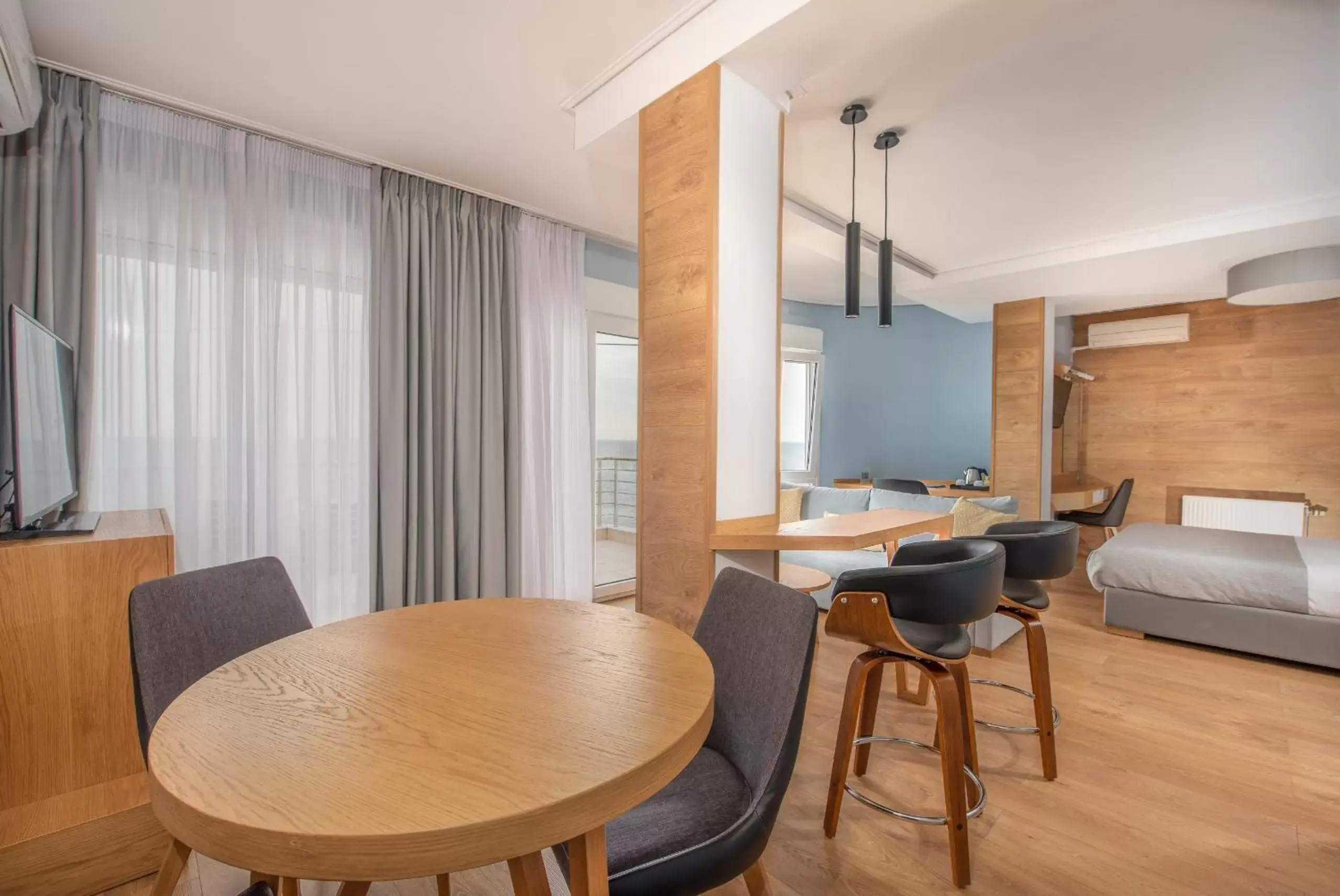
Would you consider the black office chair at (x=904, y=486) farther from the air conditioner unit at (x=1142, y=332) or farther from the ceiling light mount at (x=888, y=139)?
the air conditioner unit at (x=1142, y=332)

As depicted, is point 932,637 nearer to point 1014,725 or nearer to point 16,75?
point 1014,725

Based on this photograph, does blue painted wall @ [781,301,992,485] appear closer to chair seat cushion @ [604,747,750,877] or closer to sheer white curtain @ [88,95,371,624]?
sheer white curtain @ [88,95,371,624]

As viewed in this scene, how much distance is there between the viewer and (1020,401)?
507 cm

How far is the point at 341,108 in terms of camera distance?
258 cm

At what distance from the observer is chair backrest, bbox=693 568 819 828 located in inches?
40.9

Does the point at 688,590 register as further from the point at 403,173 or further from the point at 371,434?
the point at 403,173

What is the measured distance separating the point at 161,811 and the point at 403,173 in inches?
127

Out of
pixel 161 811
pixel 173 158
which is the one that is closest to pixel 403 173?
pixel 173 158

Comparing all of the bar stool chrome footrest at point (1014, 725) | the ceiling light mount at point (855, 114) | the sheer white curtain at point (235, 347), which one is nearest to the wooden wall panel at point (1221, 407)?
the bar stool chrome footrest at point (1014, 725)

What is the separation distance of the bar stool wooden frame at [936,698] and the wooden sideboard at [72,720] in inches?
74.8

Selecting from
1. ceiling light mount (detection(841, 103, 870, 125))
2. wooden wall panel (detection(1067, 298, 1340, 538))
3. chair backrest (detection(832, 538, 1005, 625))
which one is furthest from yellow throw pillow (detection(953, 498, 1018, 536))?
wooden wall panel (detection(1067, 298, 1340, 538))

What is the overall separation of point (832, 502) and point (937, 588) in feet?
9.78

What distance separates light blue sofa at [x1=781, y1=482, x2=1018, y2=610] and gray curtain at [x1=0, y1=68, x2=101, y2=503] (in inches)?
141

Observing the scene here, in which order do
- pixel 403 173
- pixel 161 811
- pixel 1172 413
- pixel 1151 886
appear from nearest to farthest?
1. pixel 161 811
2. pixel 1151 886
3. pixel 403 173
4. pixel 1172 413
